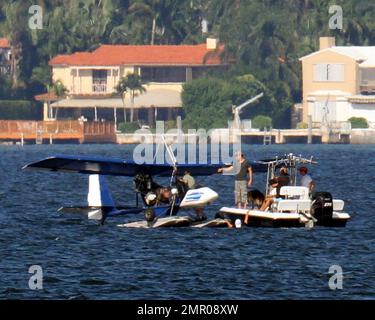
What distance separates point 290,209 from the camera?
151 ft

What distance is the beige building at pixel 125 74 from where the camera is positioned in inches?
6599

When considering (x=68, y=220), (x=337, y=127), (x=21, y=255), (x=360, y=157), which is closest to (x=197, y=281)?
(x=21, y=255)

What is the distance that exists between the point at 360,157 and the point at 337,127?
3701 cm

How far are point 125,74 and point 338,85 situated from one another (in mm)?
22812

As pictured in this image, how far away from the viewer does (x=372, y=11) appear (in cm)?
17488

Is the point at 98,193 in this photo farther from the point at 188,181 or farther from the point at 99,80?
the point at 99,80

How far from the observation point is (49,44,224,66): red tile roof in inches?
6683

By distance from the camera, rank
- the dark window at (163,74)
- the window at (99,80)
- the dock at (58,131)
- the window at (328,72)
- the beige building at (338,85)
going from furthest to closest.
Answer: the dark window at (163,74) < the window at (99,80) < the window at (328,72) < the beige building at (338,85) < the dock at (58,131)

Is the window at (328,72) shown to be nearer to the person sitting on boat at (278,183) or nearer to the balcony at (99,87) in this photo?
the balcony at (99,87)

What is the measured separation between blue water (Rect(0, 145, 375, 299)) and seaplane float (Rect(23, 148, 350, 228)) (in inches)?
15.1

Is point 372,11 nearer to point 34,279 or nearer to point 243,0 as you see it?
point 243,0

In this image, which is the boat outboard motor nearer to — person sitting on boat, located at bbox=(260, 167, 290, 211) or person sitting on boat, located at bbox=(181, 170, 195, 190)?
person sitting on boat, located at bbox=(260, 167, 290, 211)

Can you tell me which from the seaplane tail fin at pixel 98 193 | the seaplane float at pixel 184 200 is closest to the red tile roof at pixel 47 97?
the seaplane float at pixel 184 200

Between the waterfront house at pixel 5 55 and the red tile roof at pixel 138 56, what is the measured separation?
35.7 ft
